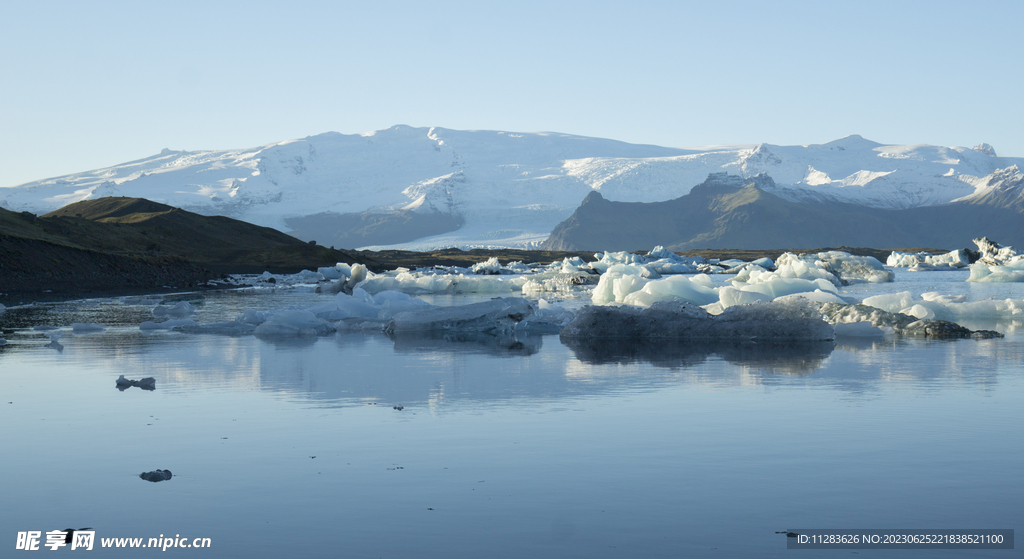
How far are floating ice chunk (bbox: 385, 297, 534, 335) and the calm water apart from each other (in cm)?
497

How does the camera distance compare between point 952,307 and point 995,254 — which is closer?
point 952,307

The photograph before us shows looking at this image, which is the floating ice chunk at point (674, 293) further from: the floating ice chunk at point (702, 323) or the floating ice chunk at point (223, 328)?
the floating ice chunk at point (223, 328)

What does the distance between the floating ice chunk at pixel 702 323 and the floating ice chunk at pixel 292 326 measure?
4976 mm

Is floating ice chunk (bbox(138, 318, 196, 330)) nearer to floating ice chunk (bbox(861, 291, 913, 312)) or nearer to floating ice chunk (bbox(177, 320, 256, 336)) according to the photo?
floating ice chunk (bbox(177, 320, 256, 336))

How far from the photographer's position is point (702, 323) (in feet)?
48.3

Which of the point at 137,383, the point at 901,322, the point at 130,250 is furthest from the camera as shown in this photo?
the point at 130,250

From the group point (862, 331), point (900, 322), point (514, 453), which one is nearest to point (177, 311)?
point (862, 331)

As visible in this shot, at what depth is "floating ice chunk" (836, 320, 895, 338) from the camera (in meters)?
15.0

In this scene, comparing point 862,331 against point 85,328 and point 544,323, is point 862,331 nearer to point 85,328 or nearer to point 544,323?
point 544,323

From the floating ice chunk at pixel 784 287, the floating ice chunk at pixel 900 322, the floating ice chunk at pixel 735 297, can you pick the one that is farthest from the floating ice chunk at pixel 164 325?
the floating ice chunk at pixel 900 322

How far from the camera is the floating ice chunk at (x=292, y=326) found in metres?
16.5

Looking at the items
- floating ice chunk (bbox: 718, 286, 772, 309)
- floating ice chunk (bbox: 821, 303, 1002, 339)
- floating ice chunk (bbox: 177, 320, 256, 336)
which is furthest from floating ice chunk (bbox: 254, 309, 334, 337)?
floating ice chunk (bbox: 821, 303, 1002, 339)

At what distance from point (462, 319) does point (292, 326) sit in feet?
10.9

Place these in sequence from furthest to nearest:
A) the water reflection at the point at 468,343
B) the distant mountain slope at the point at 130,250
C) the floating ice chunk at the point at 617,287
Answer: the distant mountain slope at the point at 130,250 → the floating ice chunk at the point at 617,287 → the water reflection at the point at 468,343
